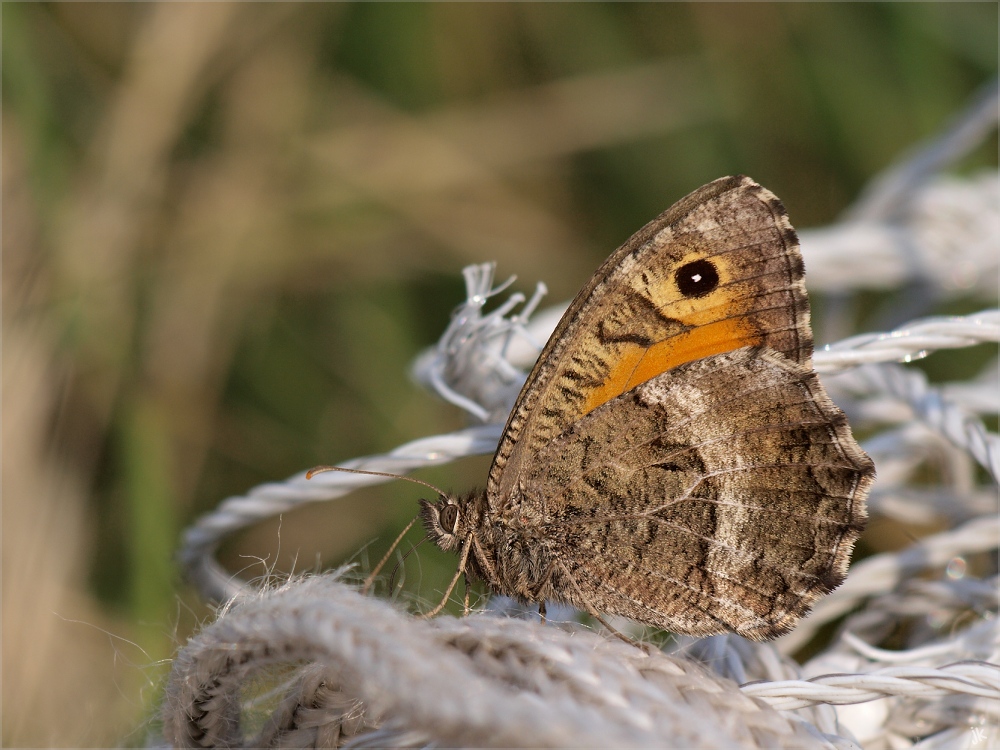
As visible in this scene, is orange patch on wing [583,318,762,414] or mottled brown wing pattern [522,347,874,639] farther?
orange patch on wing [583,318,762,414]

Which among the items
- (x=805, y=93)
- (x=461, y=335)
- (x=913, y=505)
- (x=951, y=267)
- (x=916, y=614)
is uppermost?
(x=805, y=93)

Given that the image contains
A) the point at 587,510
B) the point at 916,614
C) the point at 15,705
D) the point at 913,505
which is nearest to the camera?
the point at 587,510

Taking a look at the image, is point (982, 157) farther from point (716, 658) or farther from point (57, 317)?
point (57, 317)

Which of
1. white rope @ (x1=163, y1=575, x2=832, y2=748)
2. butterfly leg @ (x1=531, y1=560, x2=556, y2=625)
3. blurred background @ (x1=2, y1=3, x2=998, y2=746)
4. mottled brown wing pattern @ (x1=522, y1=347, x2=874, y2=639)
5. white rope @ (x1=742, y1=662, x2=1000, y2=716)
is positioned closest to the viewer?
white rope @ (x1=163, y1=575, x2=832, y2=748)

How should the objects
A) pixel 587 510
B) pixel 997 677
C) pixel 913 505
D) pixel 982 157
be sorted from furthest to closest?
1. pixel 982 157
2. pixel 913 505
3. pixel 587 510
4. pixel 997 677

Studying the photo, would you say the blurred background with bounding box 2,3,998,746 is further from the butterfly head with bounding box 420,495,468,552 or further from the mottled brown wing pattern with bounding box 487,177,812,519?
the mottled brown wing pattern with bounding box 487,177,812,519

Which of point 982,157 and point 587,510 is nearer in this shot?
point 587,510

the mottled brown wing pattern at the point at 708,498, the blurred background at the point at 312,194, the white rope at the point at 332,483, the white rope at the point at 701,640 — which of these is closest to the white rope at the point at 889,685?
the white rope at the point at 701,640

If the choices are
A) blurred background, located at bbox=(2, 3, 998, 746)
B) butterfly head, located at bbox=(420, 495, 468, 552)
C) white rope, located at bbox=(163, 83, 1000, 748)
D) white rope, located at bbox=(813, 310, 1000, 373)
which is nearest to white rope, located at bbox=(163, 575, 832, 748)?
white rope, located at bbox=(163, 83, 1000, 748)

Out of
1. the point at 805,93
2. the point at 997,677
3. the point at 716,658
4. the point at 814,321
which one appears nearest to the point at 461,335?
the point at 716,658
